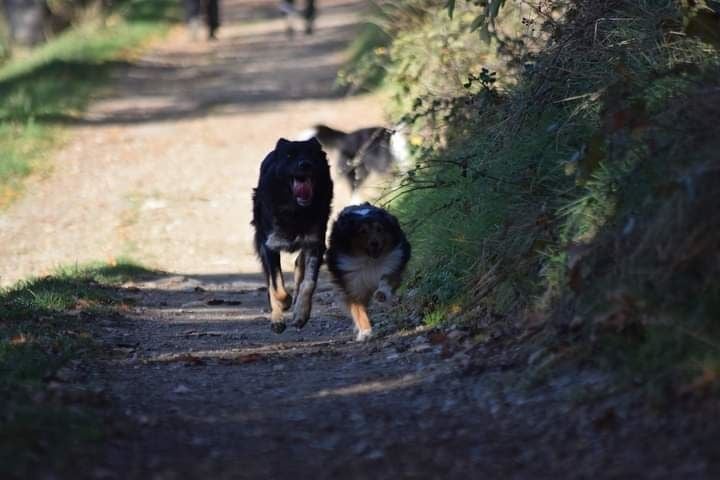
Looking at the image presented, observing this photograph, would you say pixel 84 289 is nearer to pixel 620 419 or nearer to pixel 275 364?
pixel 275 364

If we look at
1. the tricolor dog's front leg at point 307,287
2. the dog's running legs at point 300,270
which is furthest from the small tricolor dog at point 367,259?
the dog's running legs at point 300,270

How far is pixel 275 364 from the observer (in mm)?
7258

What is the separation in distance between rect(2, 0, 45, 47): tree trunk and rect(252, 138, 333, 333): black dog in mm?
22697

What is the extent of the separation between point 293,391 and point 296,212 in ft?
8.22

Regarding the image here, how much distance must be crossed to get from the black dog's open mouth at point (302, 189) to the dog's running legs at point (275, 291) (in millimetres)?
635

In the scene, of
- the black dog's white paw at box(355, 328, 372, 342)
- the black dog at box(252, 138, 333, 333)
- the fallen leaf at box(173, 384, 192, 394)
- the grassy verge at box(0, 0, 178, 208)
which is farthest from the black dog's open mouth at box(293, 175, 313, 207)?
the grassy verge at box(0, 0, 178, 208)

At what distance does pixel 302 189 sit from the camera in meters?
8.45

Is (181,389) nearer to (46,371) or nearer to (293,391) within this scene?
(293,391)

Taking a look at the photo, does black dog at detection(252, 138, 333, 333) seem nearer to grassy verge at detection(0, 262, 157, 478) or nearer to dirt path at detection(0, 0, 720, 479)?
dirt path at detection(0, 0, 720, 479)

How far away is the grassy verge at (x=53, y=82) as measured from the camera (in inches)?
714

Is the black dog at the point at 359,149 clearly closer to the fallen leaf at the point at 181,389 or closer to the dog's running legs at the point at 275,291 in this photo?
the dog's running legs at the point at 275,291

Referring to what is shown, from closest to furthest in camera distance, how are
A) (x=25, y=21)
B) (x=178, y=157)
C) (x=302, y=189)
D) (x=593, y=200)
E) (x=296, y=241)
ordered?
(x=593, y=200)
(x=302, y=189)
(x=296, y=241)
(x=178, y=157)
(x=25, y=21)

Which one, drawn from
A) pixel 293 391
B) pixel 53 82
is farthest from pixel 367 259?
pixel 53 82

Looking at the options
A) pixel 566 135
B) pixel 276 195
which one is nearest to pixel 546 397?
pixel 566 135
